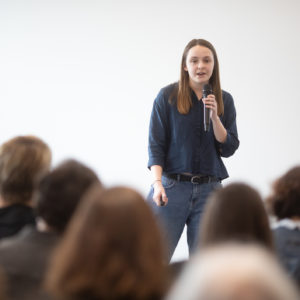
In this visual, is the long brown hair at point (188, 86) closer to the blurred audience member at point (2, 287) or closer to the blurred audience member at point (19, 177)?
the blurred audience member at point (19, 177)

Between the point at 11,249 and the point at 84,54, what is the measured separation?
3.21 metres

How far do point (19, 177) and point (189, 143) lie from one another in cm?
111

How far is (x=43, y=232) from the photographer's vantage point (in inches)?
55.9

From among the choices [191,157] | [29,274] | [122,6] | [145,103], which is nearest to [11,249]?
[29,274]

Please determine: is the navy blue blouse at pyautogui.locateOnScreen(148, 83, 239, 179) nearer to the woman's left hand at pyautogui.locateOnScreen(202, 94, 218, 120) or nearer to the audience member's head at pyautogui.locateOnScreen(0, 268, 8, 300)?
the woman's left hand at pyautogui.locateOnScreen(202, 94, 218, 120)

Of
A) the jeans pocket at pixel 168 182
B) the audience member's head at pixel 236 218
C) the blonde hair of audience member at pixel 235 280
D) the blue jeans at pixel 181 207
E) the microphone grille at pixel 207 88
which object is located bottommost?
the blue jeans at pixel 181 207

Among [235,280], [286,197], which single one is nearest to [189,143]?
[286,197]

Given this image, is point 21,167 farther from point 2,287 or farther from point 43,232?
point 2,287

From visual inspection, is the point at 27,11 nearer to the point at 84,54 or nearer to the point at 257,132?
the point at 84,54

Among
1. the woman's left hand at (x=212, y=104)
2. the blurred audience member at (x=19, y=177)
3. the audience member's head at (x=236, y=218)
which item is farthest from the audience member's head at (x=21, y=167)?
the woman's left hand at (x=212, y=104)

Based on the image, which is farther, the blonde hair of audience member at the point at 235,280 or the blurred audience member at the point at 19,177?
the blurred audience member at the point at 19,177

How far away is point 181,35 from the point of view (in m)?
4.20

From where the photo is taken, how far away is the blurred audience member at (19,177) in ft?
5.79

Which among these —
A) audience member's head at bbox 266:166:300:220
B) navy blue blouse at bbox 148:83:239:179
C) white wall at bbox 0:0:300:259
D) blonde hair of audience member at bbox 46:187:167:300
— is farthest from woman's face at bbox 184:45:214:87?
blonde hair of audience member at bbox 46:187:167:300
